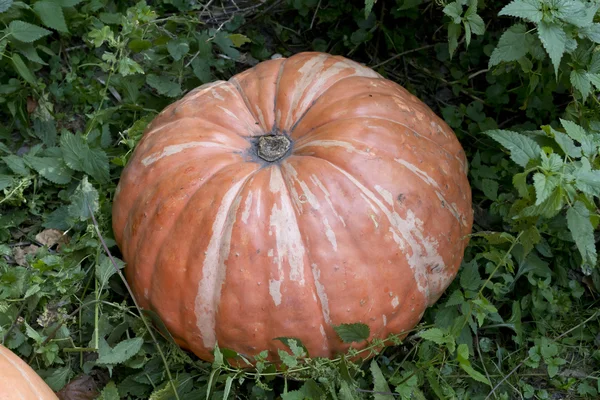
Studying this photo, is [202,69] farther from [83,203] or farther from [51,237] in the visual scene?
[51,237]

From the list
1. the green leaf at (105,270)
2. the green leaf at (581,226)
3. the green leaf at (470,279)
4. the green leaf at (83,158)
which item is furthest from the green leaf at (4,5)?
the green leaf at (581,226)

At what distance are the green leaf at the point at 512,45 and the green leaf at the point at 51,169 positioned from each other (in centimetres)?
182

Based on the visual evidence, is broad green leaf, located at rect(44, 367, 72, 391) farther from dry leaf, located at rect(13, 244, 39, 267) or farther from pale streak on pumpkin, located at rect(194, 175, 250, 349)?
pale streak on pumpkin, located at rect(194, 175, 250, 349)

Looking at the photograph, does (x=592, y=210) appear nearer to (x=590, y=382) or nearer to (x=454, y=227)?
(x=454, y=227)

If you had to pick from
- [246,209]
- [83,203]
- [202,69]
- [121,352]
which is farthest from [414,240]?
[202,69]

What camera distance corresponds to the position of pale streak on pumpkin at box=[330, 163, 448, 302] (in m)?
2.08

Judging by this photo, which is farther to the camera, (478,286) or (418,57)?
(418,57)

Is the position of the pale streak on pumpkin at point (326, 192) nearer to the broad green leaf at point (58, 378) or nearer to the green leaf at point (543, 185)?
the green leaf at point (543, 185)

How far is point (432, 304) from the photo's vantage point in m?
2.42

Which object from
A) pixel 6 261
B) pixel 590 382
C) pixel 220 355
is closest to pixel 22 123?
pixel 6 261

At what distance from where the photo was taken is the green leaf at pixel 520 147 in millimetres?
2037

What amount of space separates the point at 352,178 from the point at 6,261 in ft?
5.33

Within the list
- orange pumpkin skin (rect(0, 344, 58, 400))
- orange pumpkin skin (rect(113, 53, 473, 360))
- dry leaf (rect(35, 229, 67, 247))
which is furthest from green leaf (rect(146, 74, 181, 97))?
orange pumpkin skin (rect(0, 344, 58, 400))

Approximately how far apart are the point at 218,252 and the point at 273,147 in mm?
409
